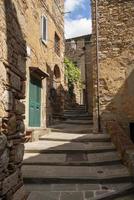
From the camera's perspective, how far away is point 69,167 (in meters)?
5.84

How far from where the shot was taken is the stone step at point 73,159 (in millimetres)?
6000

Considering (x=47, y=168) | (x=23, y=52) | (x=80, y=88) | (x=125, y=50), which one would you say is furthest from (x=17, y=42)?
(x=80, y=88)

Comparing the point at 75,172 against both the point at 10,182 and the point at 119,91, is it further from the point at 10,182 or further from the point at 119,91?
the point at 119,91

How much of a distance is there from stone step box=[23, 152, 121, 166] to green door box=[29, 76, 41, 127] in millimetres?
3440

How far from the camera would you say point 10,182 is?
3.69 m

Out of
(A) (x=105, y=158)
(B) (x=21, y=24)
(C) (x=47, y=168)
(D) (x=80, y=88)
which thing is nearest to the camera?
(B) (x=21, y=24)

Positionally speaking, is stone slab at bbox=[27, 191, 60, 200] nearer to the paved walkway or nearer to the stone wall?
the paved walkway

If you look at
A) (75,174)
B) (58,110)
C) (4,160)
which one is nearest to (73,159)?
(75,174)

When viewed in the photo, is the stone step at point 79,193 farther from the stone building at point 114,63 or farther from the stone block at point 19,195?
the stone building at point 114,63

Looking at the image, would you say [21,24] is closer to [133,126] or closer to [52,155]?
[52,155]

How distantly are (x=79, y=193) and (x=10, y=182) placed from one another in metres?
1.34

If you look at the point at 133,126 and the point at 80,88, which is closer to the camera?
the point at 133,126

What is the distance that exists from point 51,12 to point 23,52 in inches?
357

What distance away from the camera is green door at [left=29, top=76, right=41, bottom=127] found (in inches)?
399
